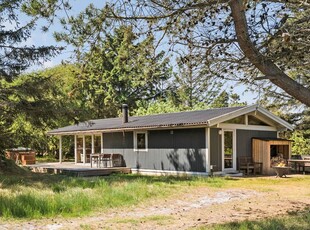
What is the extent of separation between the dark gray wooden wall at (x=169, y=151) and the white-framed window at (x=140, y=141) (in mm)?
225

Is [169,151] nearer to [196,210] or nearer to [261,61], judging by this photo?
[196,210]

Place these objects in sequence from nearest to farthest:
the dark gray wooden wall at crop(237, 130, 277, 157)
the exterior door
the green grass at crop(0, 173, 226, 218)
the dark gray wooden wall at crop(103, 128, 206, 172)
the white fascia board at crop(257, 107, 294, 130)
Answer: the green grass at crop(0, 173, 226, 218) < the dark gray wooden wall at crop(103, 128, 206, 172) < the exterior door < the dark gray wooden wall at crop(237, 130, 277, 157) < the white fascia board at crop(257, 107, 294, 130)

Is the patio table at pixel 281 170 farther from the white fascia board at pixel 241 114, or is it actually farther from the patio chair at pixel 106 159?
the patio chair at pixel 106 159

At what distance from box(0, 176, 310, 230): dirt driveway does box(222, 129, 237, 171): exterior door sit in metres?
5.43

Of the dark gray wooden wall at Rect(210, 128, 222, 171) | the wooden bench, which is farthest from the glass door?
the wooden bench

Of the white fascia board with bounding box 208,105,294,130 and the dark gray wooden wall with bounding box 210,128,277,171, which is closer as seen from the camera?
the white fascia board with bounding box 208,105,294,130

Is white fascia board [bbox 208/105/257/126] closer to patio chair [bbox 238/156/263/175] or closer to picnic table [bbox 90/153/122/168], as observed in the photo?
patio chair [bbox 238/156/263/175]

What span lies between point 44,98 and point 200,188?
649 cm

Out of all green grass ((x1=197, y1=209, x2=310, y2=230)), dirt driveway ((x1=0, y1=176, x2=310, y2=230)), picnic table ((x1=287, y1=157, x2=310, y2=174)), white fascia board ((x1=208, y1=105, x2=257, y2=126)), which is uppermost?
white fascia board ((x1=208, y1=105, x2=257, y2=126))

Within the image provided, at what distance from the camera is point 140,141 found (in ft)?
63.0

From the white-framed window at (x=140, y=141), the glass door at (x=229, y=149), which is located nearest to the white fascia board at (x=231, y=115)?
the glass door at (x=229, y=149)

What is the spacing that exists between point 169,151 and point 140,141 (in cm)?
224

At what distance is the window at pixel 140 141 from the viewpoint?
18884mm

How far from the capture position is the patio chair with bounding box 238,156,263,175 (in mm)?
17312
